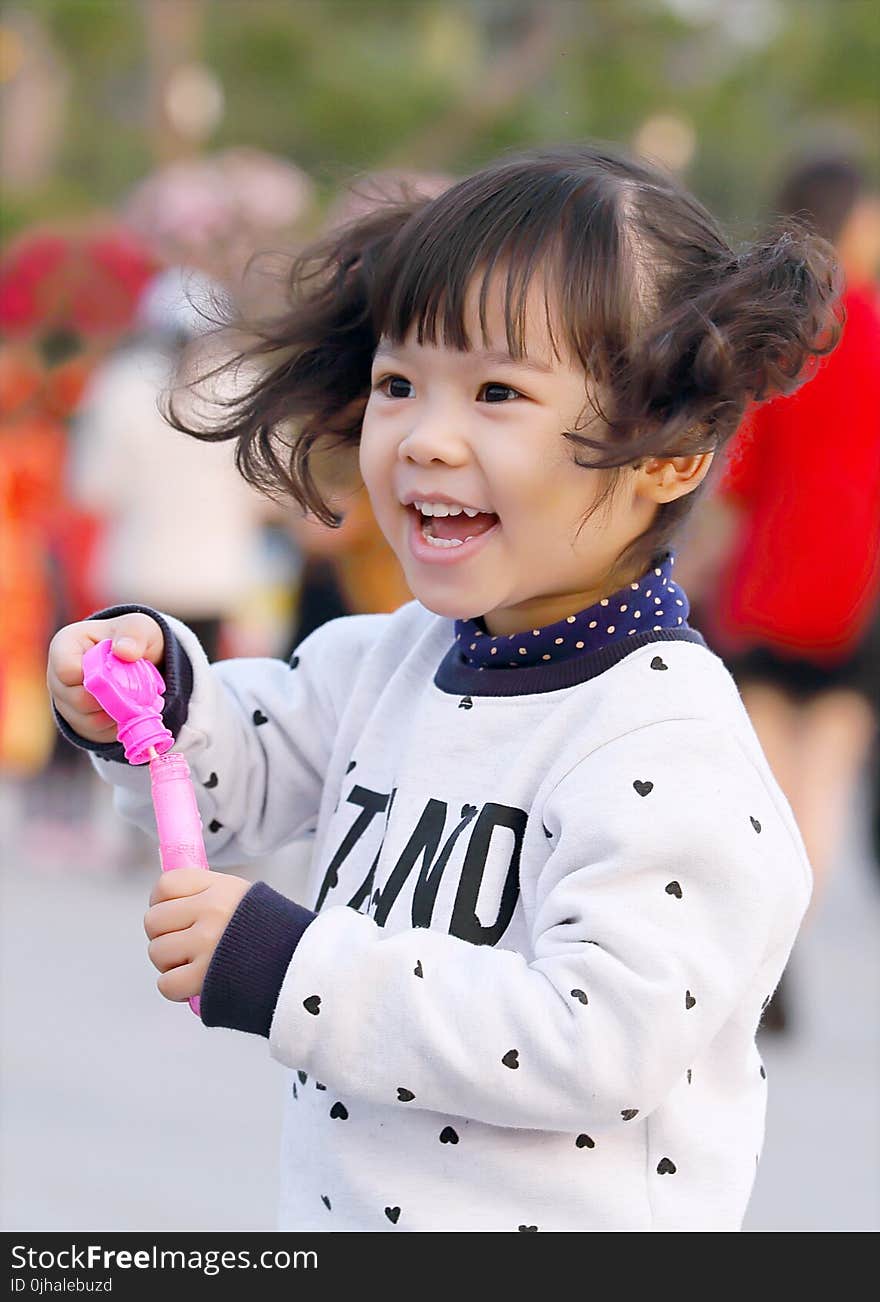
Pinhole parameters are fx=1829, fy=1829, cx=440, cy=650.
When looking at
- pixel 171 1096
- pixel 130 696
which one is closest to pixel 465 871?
pixel 130 696

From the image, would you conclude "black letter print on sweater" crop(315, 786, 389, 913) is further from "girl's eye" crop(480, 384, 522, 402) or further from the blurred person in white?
the blurred person in white

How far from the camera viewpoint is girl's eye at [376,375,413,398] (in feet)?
4.57

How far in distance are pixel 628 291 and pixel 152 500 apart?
3690 millimetres

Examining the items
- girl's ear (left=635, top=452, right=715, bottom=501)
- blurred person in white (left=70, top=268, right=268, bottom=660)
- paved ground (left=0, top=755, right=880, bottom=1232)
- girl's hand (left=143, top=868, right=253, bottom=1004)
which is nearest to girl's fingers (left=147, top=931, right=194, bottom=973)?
girl's hand (left=143, top=868, right=253, bottom=1004)

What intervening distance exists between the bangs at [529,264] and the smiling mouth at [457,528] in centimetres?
13

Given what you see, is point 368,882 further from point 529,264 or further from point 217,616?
point 217,616

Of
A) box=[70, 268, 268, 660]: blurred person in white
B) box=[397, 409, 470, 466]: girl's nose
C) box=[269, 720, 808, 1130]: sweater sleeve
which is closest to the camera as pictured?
box=[269, 720, 808, 1130]: sweater sleeve

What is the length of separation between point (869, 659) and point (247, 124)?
16.9 metres

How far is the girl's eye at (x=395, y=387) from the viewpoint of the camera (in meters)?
1.39

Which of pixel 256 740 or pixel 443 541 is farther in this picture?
pixel 256 740

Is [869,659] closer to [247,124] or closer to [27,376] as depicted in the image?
[27,376]

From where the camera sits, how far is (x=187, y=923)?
1263 millimetres

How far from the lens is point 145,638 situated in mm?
1510
